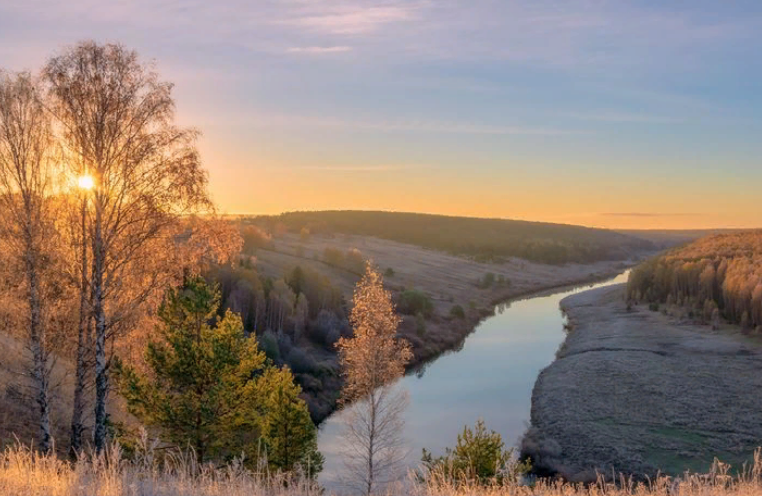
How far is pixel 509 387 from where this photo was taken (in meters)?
42.1

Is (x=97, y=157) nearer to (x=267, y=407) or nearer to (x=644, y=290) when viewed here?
(x=267, y=407)

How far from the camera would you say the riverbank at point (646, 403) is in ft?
91.8

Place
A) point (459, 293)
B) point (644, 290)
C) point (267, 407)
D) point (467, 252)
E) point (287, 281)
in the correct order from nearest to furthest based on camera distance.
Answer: point (267, 407)
point (287, 281)
point (644, 290)
point (459, 293)
point (467, 252)

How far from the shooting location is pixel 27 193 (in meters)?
15.9

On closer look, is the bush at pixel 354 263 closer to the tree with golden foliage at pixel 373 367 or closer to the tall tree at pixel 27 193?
the tree with golden foliage at pixel 373 367

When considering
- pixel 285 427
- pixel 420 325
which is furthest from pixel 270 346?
pixel 285 427

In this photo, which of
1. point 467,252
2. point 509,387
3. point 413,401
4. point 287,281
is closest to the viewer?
point 413,401

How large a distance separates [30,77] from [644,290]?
7468cm

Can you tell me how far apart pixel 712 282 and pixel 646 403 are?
1409 inches

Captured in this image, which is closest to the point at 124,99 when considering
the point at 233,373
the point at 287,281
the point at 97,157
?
the point at 97,157

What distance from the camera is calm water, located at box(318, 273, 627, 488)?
31641 millimetres

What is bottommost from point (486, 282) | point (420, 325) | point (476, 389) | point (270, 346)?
point (476, 389)

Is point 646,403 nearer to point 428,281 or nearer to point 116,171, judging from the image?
point 116,171

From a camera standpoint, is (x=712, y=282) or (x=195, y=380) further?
(x=712, y=282)
